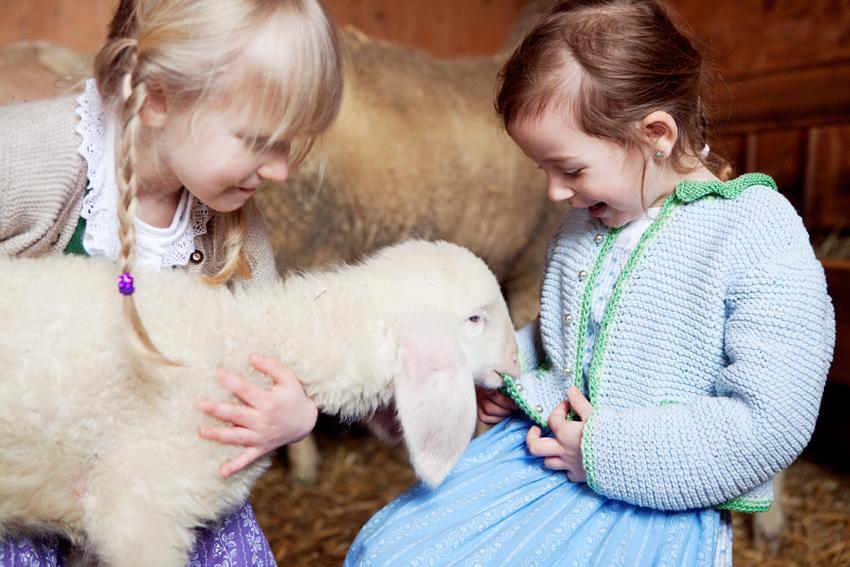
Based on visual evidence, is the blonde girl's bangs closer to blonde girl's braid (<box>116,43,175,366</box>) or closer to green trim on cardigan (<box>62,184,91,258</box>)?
blonde girl's braid (<box>116,43,175,366</box>)

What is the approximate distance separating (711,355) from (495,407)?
1.70 ft

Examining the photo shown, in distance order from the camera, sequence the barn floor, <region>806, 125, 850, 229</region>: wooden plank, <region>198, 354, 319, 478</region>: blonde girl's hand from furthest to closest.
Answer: <region>806, 125, 850, 229</region>: wooden plank
the barn floor
<region>198, 354, 319, 478</region>: blonde girl's hand

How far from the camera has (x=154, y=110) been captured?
4.43 ft

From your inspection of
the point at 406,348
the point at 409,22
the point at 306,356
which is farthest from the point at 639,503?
the point at 409,22

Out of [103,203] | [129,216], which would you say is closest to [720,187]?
[129,216]

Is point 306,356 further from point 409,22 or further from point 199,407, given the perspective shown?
point 409,22

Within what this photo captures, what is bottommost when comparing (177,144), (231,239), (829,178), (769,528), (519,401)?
(769,528)

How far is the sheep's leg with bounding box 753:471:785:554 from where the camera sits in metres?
2.62

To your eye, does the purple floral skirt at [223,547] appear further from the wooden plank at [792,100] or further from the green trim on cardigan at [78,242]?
the wooden plank at [792,100]

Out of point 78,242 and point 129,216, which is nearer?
point 129,216

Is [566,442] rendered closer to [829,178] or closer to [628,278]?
[628,278]

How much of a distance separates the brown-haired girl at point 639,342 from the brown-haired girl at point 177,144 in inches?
13.8

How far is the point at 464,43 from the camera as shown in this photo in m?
4.97

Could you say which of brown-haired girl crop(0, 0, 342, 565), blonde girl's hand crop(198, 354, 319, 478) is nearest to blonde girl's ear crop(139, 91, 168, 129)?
brown-haired girl crop(0, 0, 342, 565)
